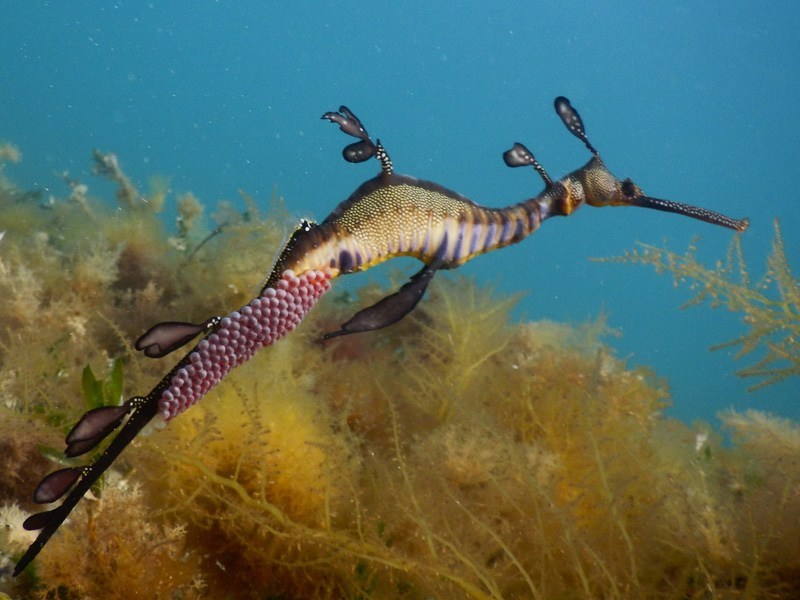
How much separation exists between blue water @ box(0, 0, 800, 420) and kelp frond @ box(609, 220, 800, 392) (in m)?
61.9

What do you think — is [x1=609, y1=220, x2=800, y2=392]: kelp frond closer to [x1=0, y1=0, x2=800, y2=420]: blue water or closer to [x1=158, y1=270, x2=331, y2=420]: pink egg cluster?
[x1=158, y1=270, x2=331, y2=420]: pink egg cluster

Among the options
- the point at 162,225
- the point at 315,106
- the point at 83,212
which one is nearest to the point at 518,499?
the point at 162,225

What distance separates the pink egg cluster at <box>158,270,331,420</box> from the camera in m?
1.55

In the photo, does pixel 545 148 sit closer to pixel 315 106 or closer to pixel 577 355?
pixel 315 106

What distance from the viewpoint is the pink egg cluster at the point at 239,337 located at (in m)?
1.55

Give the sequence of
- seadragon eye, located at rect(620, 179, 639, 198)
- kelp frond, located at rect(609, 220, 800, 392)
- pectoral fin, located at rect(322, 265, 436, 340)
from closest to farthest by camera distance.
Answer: pectoral fin, located at rect(322, 265, 436, 340) < seadragon eye, located at rect(620, 179, 639, 198) < kelp frond, located at rect(609, 220, 800, 392)

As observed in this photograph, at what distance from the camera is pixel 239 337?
161cm

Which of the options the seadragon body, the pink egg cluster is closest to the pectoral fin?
the seadragon body

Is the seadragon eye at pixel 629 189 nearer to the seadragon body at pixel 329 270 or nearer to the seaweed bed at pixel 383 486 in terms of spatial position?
the seadragon body at pixel 329 270

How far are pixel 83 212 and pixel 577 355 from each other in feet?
26.3

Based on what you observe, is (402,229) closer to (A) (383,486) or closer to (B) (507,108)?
(A) (383,486)

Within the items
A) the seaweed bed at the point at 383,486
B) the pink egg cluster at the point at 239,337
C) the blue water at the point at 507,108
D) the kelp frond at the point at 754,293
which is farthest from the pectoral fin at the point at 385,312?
the blue water at the point at 507,108

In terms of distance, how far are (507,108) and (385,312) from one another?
147010 millimetres

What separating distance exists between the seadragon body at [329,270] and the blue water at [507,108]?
65.6 m
